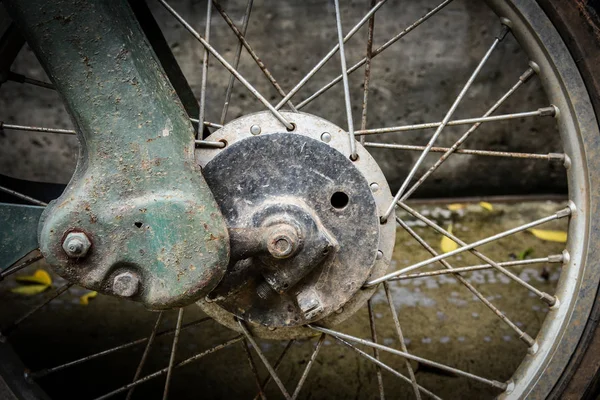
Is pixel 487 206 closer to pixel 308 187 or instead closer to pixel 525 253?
pixel 525 253

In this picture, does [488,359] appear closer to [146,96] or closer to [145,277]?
[145,277]

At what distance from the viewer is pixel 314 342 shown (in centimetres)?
142

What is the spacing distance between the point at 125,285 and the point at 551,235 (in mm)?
1432

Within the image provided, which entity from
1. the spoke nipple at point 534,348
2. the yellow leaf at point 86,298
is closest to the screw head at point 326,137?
the spoke nipple at point 534,348

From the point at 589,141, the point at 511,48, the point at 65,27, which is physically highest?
the point at 511,48

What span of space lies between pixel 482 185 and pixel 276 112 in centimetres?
129

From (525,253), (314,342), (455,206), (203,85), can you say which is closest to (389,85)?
(455,206)

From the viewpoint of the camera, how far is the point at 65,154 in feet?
6.22

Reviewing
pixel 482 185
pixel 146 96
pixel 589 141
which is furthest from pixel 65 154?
pixel 589 141

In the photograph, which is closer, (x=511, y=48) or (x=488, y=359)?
(x=488, y=359)

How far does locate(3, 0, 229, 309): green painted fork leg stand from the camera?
2.61 feet

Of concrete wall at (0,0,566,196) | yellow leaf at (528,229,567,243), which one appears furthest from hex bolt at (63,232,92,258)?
yellow leaf at (528,229,567,243)

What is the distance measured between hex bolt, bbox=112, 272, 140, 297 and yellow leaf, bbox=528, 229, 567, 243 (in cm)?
140

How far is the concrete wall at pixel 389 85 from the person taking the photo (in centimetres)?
181
